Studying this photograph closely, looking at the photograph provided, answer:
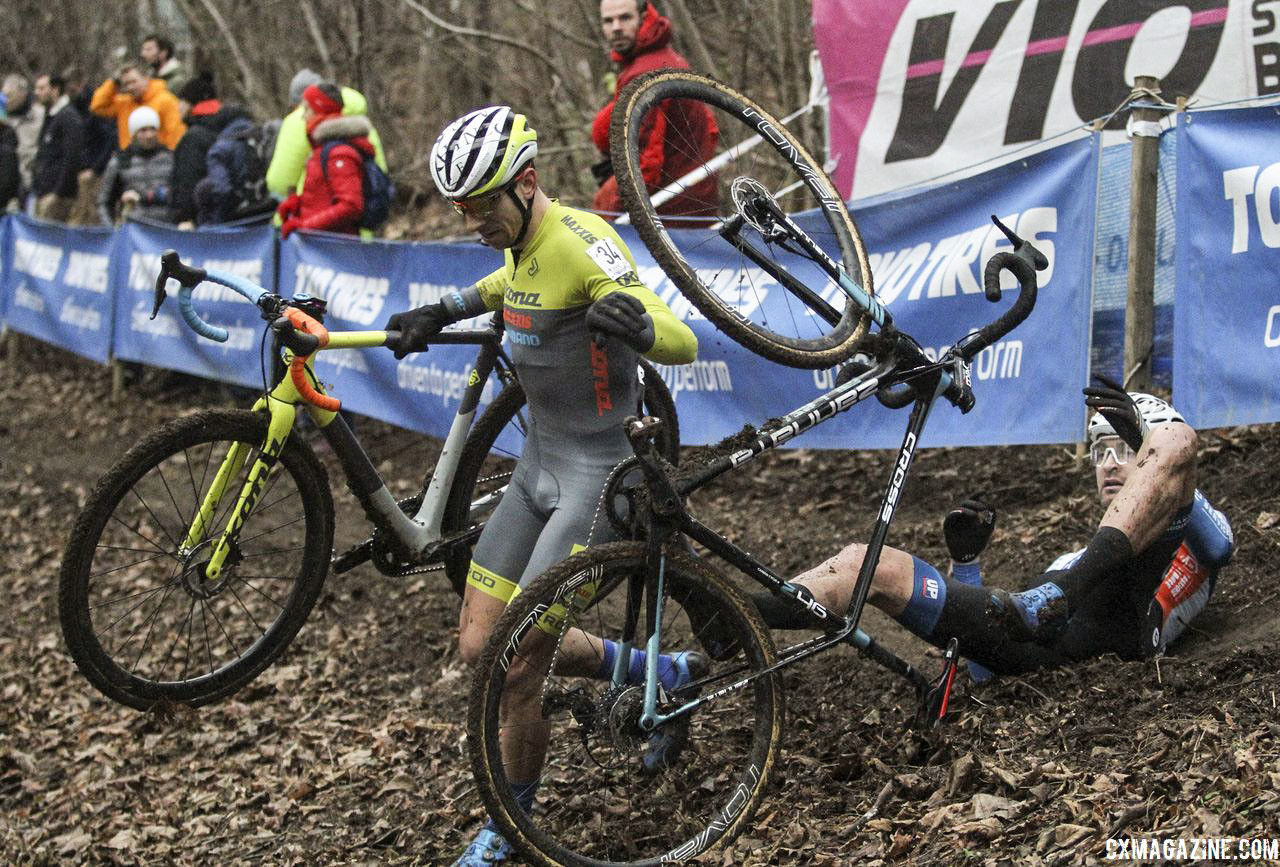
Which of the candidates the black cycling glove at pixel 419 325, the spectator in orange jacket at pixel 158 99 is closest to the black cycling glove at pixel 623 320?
the black cycling glove at pixel 419 325

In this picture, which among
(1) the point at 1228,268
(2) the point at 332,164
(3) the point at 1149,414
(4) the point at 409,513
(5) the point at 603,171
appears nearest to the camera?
(3) the point at 1149,414

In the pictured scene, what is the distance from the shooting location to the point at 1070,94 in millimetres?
7699

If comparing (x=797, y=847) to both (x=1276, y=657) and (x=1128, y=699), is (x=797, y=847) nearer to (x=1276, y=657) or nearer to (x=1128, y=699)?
(x=1128, y=699)

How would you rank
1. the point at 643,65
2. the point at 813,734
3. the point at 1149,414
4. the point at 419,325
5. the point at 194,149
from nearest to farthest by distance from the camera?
1. the point at 1149,414
2. the point at 419,325
3. the point at 813,734
4. the point at 643,65
5. the point at 194,149

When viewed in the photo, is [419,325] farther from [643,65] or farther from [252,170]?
[252,170]

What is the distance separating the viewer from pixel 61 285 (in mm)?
13695

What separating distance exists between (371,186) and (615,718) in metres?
6.80

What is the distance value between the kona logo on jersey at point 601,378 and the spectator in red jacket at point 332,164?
5989 millimetres

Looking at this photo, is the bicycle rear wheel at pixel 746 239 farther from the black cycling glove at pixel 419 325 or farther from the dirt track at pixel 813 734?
the dirt track at pixel 813 734

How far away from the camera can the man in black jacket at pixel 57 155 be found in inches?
578

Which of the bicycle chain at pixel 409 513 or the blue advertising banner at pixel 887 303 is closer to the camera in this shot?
the bicycle chain at pixel 409 513

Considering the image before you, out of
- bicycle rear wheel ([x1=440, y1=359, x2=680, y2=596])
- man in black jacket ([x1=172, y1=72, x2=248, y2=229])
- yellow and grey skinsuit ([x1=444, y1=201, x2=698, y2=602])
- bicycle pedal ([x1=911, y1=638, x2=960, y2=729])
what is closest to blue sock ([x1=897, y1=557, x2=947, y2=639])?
bicycle pedal ([x1=911, y1=638, x2=960, y2=729])

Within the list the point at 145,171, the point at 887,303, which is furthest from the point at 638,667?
the point at 145,171

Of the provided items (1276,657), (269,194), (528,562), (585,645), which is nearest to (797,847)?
(585,645)
